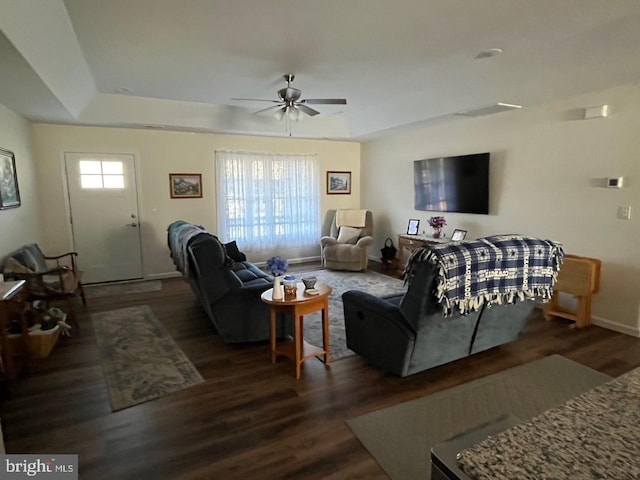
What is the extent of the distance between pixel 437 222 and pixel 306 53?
326cm

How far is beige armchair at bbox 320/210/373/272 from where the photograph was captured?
628 centimetres

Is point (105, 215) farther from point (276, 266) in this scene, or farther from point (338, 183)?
point (338, 183)

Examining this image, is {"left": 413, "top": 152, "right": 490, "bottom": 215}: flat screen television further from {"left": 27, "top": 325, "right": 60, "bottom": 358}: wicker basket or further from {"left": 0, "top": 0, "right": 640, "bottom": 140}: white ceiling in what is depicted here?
{"left": 27, "top": 325, "right": 60, "bottom": 358}: wicker basket

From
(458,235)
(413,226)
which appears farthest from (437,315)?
(413,226)

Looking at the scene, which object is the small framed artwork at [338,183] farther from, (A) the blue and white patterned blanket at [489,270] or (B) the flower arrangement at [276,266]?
(A) the blue and white patterned blanket at [489,270]

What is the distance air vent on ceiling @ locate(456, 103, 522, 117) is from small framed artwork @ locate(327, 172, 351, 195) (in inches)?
119

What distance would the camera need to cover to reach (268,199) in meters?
6.80

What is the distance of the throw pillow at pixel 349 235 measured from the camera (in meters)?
6.72

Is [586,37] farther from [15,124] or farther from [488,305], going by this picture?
[15,124]

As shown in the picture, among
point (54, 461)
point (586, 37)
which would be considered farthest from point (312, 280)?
point (586, 37)

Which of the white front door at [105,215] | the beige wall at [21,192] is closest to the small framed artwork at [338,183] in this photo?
the white front door at [105,215]

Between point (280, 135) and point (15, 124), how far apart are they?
3.70m

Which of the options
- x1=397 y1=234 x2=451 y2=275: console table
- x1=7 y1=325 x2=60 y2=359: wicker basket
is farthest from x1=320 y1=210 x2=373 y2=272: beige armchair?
x1=7 y1=325 x2=60 y2=359: wicker basket

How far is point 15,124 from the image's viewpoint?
14.3 ft
